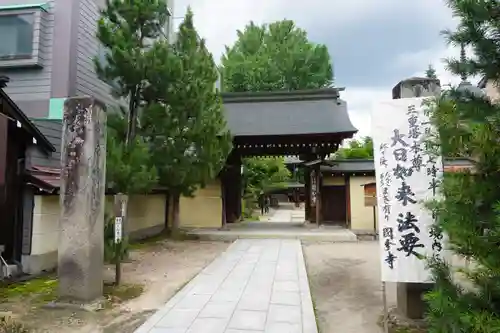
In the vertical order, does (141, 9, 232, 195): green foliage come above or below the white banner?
above

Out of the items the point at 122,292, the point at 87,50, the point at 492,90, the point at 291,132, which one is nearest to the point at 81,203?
the point at 122,292

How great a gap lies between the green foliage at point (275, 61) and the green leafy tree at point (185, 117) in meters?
22.0

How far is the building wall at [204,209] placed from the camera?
15398 millimetres

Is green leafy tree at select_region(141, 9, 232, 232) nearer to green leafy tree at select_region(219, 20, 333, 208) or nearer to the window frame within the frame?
the window frame

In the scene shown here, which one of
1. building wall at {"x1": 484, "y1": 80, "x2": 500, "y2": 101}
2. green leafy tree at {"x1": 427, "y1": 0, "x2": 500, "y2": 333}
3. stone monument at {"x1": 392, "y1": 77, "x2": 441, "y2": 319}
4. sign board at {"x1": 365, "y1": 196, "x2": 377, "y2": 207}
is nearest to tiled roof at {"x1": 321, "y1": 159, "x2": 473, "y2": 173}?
sign board at {"x1": 365, "y1": 196, "x2": 377, "y2": 207}

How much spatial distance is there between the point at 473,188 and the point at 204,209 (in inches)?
526

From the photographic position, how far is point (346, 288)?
263 inches

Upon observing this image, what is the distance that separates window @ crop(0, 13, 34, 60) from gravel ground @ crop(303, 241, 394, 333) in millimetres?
8495

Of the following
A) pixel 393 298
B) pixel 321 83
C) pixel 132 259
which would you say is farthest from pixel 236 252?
pixel 321 83

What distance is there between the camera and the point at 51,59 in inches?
369

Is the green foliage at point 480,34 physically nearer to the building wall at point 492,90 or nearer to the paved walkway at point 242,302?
the building wall at point 492,90

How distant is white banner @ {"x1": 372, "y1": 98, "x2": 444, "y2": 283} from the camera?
4305 millimetres

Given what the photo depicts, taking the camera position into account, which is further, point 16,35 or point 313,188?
point 313,188

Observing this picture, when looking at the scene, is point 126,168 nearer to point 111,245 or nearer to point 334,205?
point 111,245
